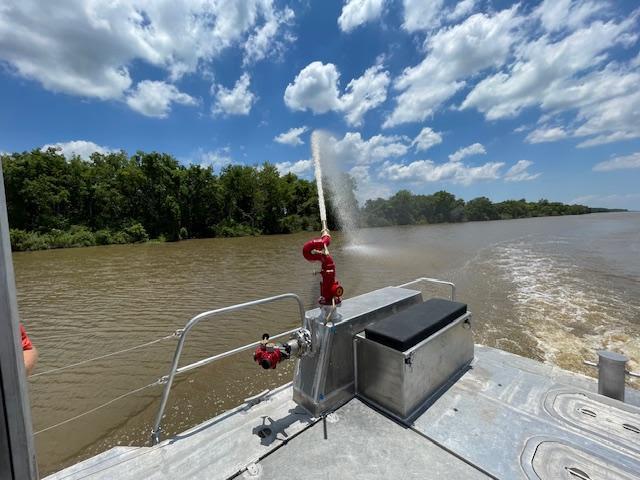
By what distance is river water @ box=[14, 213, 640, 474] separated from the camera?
3994 mm

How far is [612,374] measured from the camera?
2.55 metres

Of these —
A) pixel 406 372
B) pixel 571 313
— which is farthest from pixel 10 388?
pixel 571 313

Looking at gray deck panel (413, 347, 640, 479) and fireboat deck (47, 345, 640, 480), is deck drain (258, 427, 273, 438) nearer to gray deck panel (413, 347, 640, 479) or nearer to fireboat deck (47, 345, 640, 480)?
fireboat deck (47, 345, 640, 480)

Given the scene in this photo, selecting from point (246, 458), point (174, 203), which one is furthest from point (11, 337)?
point (174, 203)

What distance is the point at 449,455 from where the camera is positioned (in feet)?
6.65

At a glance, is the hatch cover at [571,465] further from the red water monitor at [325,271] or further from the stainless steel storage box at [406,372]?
the red water monitor at [325,271]

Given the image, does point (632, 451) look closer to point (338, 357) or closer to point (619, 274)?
point (338, 357)

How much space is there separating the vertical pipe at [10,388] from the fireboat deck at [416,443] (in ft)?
4.89

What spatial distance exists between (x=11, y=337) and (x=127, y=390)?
468 centimetres

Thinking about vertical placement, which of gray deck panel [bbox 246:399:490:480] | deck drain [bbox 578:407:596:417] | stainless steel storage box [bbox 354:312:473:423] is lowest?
deck drain [bbox 578:407:596:417]

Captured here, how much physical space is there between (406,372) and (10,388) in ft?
7.39

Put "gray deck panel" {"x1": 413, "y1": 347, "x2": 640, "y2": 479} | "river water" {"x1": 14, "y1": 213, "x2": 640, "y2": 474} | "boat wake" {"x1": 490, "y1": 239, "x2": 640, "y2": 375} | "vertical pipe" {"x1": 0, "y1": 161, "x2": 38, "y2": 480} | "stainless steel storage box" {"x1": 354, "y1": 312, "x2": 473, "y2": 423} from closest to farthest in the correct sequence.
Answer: "vertical pipe" {"x1": 0, "y1": 161, "x2": 38, "y2": 480}, "gray deck panel" {"x1": 413, "y1": 347, "x2": 640, "y2": 479}, "stainless steel storage box" {"x1": 354, "y1": 312, "x2": 473, "y2": 423}, "river water" {"x1": 14, "y1": 213, "x2": 640, "y2": 474}, "boat wake" {"x1": 490, "y1": 239, "x2": 640, "y2": 375}

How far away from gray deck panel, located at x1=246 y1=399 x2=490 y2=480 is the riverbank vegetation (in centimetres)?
2182

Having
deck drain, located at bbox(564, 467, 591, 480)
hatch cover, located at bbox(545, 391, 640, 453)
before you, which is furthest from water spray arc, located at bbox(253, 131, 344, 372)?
hatch cover, located at bbox(545, 391, 640, 453)
